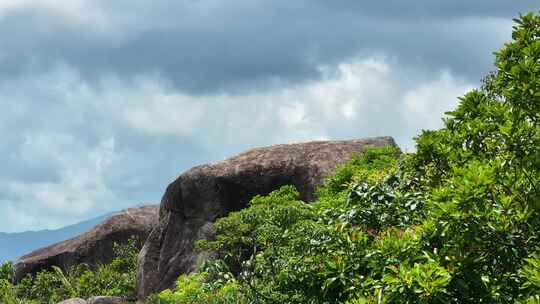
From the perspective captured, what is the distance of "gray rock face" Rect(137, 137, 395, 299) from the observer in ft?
105

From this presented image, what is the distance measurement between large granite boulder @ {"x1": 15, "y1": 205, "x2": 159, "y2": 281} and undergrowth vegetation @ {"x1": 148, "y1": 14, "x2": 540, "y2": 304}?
29.4 meters

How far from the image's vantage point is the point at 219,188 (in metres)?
33.4

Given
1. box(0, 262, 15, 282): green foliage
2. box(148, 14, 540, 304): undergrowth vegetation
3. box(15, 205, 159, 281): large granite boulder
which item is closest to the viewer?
box(148, 14, 540, 304): undergrowth vegetation

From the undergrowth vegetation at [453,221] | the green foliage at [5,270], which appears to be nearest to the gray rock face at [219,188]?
the green foliage at [5,270]

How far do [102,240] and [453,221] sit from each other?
3727cm

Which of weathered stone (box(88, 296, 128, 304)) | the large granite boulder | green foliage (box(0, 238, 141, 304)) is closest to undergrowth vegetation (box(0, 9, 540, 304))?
weathered stone (box(88, 296, 128, 304))

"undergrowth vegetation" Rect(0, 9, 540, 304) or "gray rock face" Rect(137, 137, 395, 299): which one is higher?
"gray rock face" Rect(137, 137, 395, 299)

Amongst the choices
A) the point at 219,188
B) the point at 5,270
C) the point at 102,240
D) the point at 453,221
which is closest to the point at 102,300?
the point at 219,188

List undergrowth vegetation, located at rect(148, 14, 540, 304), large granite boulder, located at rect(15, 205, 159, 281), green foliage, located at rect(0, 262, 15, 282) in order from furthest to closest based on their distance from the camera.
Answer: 1. large granite boulder, located at rect(15, 205, 159, 281)
2. green foliage, located at rect(0, 262, 15, 282)
3. undergrowth vegetation, located at rect(148, 14, 540, 304)

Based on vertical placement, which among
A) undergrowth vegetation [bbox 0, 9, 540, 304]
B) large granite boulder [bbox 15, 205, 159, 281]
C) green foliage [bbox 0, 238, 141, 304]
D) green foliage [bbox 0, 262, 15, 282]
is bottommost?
undergrowth vegetation [bbox 0, 9, 540, 304]

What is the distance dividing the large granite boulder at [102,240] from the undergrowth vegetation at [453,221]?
29.4 meters

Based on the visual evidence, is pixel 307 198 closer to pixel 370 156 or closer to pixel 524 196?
pixel 370 156

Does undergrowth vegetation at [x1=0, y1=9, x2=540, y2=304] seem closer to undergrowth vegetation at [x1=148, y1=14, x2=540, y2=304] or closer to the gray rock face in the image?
undergrowth vegetation at [x1=148, y1=14, x2=540, y2=304]

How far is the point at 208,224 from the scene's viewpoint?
3344cm
